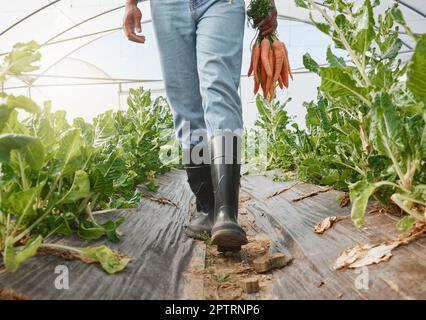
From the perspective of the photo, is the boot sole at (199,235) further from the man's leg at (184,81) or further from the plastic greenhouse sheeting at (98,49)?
the plastic greenhouse sheeting at (98,49)

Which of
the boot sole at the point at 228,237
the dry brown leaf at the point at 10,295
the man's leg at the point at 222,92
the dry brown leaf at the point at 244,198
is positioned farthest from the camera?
the dry brown leaf at the point at 244,198

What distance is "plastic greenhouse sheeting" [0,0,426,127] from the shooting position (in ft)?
25.3

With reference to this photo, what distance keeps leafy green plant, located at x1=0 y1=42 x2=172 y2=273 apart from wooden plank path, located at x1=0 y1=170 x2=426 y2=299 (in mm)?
61

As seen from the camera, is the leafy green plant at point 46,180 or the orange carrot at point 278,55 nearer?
the leafy green plant at point 46,180

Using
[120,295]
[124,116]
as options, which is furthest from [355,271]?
[124,116]

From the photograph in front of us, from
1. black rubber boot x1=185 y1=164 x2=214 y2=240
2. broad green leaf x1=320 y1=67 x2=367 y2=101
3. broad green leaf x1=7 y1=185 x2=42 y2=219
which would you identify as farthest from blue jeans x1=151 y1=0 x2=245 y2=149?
broad green leaf x1=7 y1=185 x2=42 y2=219

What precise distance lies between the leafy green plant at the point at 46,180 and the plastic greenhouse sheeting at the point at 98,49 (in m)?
6.66

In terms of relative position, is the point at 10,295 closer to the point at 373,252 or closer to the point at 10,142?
the point at 10,142

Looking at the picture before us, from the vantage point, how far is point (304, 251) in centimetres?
153

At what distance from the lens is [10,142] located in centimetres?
100

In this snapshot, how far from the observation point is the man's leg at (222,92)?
1.61m

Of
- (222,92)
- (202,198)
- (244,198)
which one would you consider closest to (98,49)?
(244,198)

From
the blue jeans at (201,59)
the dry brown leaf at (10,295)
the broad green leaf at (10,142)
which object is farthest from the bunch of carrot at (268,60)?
the dry brown leaf at (10,295)
